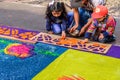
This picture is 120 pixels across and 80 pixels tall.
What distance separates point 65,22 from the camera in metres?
4.12

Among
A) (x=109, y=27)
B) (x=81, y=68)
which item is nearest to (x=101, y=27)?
(x=109, y=27)

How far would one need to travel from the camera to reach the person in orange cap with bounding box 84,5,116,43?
363cm

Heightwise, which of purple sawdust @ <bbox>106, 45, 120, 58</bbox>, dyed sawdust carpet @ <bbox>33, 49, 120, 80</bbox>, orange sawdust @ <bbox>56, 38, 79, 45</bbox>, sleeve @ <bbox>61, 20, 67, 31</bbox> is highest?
sleeve @ <bbox>61, 20, 67, 31</bbox>

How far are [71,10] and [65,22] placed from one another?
301mm

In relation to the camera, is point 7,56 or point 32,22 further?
point 32,22

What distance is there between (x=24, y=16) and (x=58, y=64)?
2.02m

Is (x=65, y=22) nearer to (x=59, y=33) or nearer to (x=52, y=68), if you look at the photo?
(x=59, y=33)

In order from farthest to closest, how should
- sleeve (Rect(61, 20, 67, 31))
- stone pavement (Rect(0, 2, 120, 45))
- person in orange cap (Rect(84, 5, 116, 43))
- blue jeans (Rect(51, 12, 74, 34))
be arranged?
1. stone pavement (Rect(0, 2, 120, 45))
2. blue jeans (Rect(51, 12, 74, 34))
3. sleeve (Rect(61, 20, 67, 31))
4. person in orange cap (Rect(84, 5, 116, 43))

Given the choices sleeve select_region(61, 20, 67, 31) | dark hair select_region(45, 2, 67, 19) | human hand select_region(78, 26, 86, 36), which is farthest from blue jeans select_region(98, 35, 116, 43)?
dark hair select_region(45, 2, 67, 19)

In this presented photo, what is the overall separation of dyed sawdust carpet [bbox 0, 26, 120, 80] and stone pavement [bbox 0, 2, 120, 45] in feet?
2.23

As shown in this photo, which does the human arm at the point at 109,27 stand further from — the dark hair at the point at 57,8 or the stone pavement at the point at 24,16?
the dark hair at the point at 57,8

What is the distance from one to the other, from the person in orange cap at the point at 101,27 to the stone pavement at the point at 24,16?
0.74ft

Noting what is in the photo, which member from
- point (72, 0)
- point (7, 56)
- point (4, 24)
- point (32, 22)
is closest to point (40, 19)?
point (32, 22)

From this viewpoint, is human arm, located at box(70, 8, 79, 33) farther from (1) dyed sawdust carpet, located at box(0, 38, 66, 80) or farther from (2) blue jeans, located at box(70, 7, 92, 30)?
(1) dyed sawdust carpet, located at box(0, 38, 66, 80)
